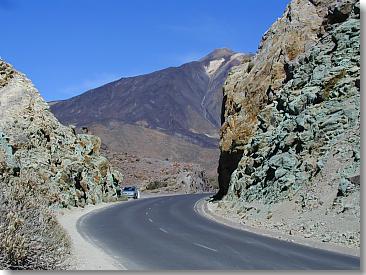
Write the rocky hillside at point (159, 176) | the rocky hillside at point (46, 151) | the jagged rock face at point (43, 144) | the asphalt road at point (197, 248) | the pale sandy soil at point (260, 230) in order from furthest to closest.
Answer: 1. the rocky hillside at point (159, 176)
2. the jagged rock face at point (43, 144)
3. the rocky hillside at point (46, 151)
4. the pale sandy soil at point (260, 230)
5. the asphalt road at point (197, 248)

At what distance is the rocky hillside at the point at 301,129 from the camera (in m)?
23.9

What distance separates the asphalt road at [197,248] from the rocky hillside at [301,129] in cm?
260

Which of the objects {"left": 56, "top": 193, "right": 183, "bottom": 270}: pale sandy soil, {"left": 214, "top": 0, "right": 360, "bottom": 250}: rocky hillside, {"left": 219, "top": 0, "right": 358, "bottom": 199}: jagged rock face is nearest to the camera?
{"left": 56, "top": 193, "right": 183, "bottom": 270}: pale sandy soil

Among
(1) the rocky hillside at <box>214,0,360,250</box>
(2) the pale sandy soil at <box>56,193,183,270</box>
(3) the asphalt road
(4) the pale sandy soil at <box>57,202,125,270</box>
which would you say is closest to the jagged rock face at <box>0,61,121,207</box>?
(3) the asphalt road

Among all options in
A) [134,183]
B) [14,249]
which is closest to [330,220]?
[14,249]

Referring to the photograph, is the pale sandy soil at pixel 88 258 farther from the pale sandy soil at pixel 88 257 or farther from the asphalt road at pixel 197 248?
the asphalt road at pixel 197 248

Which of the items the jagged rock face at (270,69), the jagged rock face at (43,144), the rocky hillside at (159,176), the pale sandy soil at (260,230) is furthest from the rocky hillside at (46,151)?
the rocky hillside at (159,176)

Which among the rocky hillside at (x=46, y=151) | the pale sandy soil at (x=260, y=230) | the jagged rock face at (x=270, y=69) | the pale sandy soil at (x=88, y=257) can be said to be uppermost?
the jagged rock face at (x=270, y=69)

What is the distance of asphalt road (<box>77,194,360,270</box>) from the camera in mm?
14117

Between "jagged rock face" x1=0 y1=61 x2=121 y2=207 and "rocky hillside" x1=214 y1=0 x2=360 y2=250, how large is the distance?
37.9 feet

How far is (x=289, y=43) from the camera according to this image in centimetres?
4169

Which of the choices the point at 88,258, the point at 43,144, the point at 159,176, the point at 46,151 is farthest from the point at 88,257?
the point at 159,176

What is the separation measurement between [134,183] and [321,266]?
7108 centimetres

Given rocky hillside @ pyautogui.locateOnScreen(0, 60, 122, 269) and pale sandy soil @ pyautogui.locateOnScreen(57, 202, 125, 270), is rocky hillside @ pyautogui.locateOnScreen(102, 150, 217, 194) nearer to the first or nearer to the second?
rocky hillside @ pyautogui.locateOnScreen(0, 60, 122, 269)
